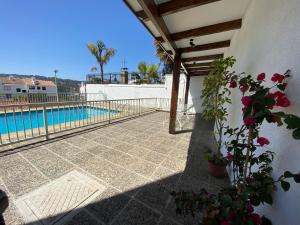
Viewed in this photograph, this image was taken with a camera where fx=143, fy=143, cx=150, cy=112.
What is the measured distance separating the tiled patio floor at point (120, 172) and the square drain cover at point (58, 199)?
0.08m

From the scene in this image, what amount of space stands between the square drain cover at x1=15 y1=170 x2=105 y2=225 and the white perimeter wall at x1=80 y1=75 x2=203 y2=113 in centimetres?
551

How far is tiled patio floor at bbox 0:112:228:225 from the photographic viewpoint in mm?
1612

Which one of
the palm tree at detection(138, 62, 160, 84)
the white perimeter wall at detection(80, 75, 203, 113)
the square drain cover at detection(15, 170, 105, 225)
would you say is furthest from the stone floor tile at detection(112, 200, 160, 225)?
the palm tree at detection(138, 62, 160, 84)

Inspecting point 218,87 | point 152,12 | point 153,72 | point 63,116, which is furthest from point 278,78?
point 153,72

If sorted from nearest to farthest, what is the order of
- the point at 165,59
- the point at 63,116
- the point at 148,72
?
the point at 63,116 → the point at 165,59 → the point at 148,72

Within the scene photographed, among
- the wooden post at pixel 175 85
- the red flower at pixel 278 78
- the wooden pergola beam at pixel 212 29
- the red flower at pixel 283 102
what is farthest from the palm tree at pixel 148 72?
the red flower at pixel 283 102

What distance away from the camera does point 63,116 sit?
6094 mm

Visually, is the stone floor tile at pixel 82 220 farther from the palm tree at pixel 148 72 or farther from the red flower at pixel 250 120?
the palm tree at pixel 148 72

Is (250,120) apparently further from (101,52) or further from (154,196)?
(101,52)

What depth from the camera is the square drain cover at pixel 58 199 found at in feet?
5.03

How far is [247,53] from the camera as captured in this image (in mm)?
2141

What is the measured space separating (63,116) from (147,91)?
211 inches

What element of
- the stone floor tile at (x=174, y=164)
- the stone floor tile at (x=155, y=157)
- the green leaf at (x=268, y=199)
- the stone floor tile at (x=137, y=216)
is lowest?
the stone floor tile at (x=137, y=216)

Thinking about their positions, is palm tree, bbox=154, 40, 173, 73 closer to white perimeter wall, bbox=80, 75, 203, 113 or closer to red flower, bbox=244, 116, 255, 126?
white perimeter wall, bbox=80, 75, 203, 113
